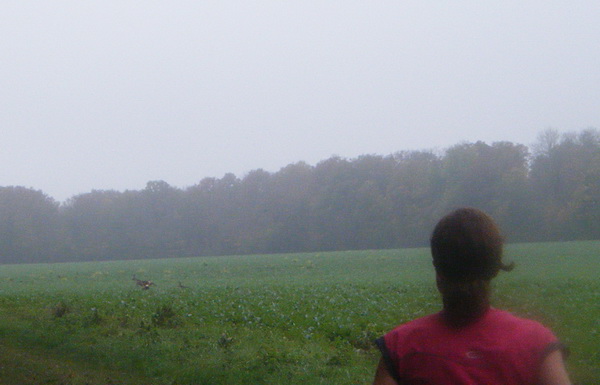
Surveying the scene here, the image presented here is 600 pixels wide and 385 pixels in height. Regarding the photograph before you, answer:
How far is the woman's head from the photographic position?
6.89 feet

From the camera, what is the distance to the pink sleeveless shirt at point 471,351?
1955 mm

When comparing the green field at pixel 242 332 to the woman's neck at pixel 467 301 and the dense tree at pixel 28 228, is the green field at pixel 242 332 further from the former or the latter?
the dense tree at pixel 28 228

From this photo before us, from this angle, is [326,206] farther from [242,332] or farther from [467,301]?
[467,301]

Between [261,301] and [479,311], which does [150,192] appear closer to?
[261,301]

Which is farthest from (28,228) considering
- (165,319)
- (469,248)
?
(469,248)

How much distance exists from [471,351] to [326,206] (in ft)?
222

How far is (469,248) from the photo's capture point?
2100mm

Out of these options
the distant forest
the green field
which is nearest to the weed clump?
the green field

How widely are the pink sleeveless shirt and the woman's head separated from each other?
13cm

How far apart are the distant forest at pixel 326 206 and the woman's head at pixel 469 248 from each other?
302 cm

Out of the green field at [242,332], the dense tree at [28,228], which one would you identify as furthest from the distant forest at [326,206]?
the green field at [242,332]

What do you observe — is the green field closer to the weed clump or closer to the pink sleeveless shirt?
the weed clump

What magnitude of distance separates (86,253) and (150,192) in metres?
13.7

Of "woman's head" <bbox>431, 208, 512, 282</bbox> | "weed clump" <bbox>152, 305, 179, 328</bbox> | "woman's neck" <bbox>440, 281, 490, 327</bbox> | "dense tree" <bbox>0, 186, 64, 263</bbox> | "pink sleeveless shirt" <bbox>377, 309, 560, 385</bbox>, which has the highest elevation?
"dense tree" <bbox>0, 186, 64, 263</bbox>
